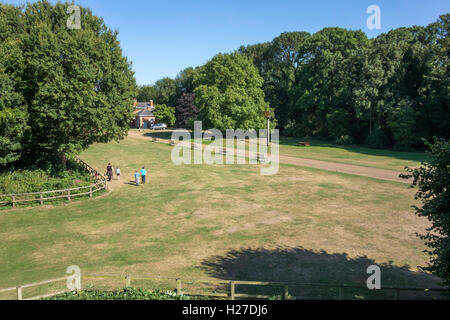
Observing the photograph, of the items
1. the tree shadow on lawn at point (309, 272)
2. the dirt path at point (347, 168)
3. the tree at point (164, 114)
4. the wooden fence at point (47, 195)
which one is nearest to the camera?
the tree shadow on lawn at point (309, 272)

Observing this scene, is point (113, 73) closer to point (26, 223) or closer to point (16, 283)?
point (26, 223)

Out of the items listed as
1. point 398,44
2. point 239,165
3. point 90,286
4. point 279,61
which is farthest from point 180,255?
point 279,61

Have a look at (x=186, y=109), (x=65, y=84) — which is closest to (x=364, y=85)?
(x=186, y=109)

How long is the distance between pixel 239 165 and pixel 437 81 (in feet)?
116

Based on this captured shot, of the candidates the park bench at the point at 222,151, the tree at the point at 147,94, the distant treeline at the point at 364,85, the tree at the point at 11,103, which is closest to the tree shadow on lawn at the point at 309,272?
the tree at the point at 11,103

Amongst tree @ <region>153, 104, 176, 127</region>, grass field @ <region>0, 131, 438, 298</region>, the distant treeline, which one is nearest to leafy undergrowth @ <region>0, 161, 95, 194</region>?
grass field @ <region>0, 131, 438, 298</region>

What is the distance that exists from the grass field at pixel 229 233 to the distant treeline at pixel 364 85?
2693 centimetres

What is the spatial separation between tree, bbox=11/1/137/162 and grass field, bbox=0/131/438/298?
19.4ft

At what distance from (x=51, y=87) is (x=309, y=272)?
69.5 feet

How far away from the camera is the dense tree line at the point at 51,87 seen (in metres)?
22.6

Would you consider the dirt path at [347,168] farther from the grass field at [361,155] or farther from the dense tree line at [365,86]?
the dense tree line at [365,86]

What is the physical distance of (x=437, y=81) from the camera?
4778cm

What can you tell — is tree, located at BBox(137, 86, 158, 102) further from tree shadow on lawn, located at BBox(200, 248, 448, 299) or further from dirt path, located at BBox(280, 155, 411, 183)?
tree shadow on lawn, located at BBox(200, 248, 448, 299)

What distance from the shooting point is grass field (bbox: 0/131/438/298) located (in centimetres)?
1348
